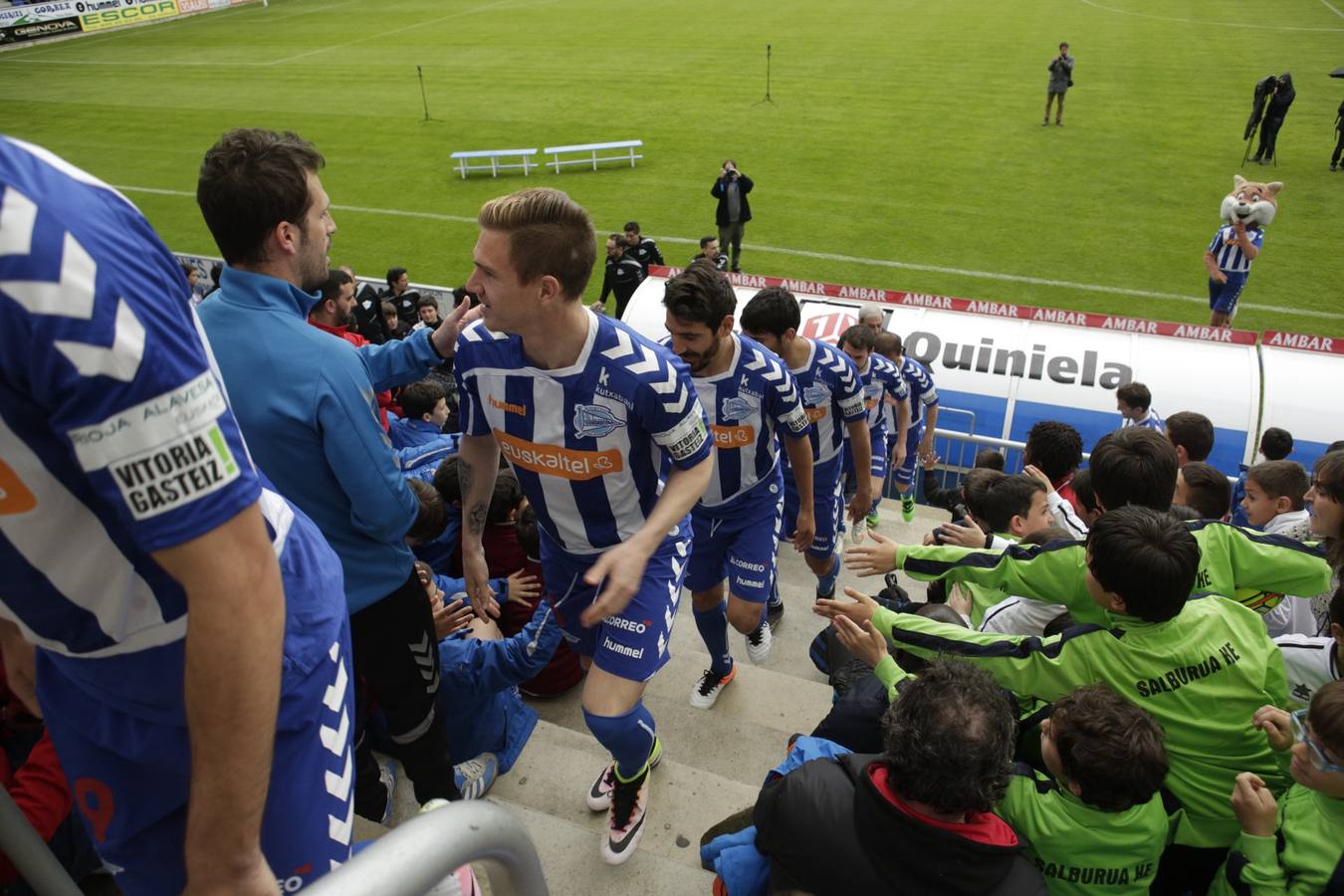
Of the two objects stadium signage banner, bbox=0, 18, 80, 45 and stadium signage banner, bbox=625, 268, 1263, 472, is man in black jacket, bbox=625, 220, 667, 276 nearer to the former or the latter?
stadium signage banner, bbox=625, 268, 1263, 472

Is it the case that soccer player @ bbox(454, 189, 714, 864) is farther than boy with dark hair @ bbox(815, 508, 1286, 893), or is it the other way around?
soccer player @ bbox(454, 189, 714, 864)

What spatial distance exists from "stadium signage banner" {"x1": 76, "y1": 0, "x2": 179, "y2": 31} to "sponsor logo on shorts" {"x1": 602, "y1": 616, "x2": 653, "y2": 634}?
5685cm

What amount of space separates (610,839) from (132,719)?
2.28m

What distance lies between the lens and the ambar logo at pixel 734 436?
498 cm

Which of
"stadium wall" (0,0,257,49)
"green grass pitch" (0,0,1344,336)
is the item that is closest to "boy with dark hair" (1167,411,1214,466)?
"green grass pitch" (0,0,1344,336)

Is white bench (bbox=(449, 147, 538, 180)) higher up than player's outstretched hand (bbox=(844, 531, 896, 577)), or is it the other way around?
white bench (bbox=(449, 147, 538, 180))

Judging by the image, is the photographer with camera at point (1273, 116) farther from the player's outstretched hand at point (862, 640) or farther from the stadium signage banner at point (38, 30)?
the stadium signage banner at point (38, 30)

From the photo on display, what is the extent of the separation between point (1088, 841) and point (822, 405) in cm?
378

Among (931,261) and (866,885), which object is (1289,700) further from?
(931,261)

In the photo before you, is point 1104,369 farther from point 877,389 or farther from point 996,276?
point 996,276

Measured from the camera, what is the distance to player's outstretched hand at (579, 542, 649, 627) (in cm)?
257

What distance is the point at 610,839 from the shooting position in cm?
343

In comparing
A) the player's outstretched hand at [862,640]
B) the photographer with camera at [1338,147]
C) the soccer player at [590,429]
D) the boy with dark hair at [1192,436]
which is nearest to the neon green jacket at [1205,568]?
the player's outstretched hand at [862,640]

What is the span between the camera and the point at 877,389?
7656 mm
